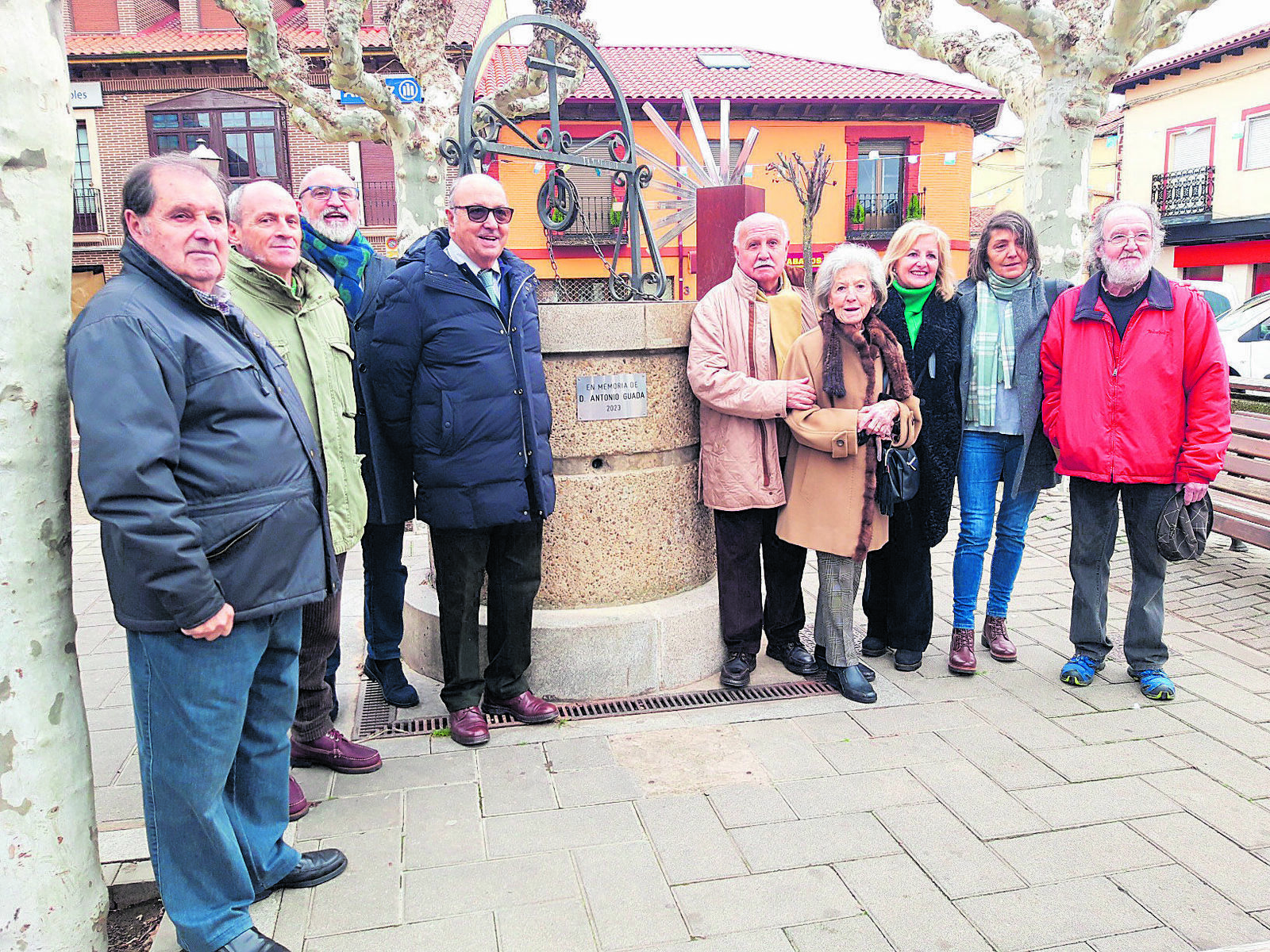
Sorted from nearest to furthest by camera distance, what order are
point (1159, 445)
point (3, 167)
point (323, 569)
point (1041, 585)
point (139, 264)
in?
point (3, 167) < point (139, 264) < point (323, 569) < point (1159, 445) < point (1041, 585)

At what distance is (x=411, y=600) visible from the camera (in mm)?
4559

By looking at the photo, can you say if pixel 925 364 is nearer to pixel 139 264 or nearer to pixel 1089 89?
pixel 139 264

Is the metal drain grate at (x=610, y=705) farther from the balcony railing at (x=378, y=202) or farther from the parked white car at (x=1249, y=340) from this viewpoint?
the balcony railing at (x=378, y=202)

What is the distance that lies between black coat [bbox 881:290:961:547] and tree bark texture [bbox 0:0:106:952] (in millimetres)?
3212

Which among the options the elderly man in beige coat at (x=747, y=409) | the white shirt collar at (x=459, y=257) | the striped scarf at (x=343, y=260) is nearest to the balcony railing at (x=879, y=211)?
the elderly man in beige coat at (x=747, y=409)

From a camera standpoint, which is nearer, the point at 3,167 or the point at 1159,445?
the point at 3,167

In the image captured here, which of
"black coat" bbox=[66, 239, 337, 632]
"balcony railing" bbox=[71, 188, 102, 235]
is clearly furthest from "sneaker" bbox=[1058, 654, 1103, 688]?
"balcony railing" bbox=[71, 188, 102, 235]

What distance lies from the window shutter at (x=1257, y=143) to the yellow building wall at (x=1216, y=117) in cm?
16

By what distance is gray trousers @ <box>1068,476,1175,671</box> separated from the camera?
410 centimetres

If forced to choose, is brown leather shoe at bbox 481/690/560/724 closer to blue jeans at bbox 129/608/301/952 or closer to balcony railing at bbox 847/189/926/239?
blue jeans at bbox 129/608/301/952

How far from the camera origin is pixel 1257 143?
24141mm

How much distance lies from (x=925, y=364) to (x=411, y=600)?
2.64 m

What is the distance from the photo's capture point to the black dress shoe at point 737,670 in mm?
4270

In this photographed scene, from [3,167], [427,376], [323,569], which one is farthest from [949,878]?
[3,167]
